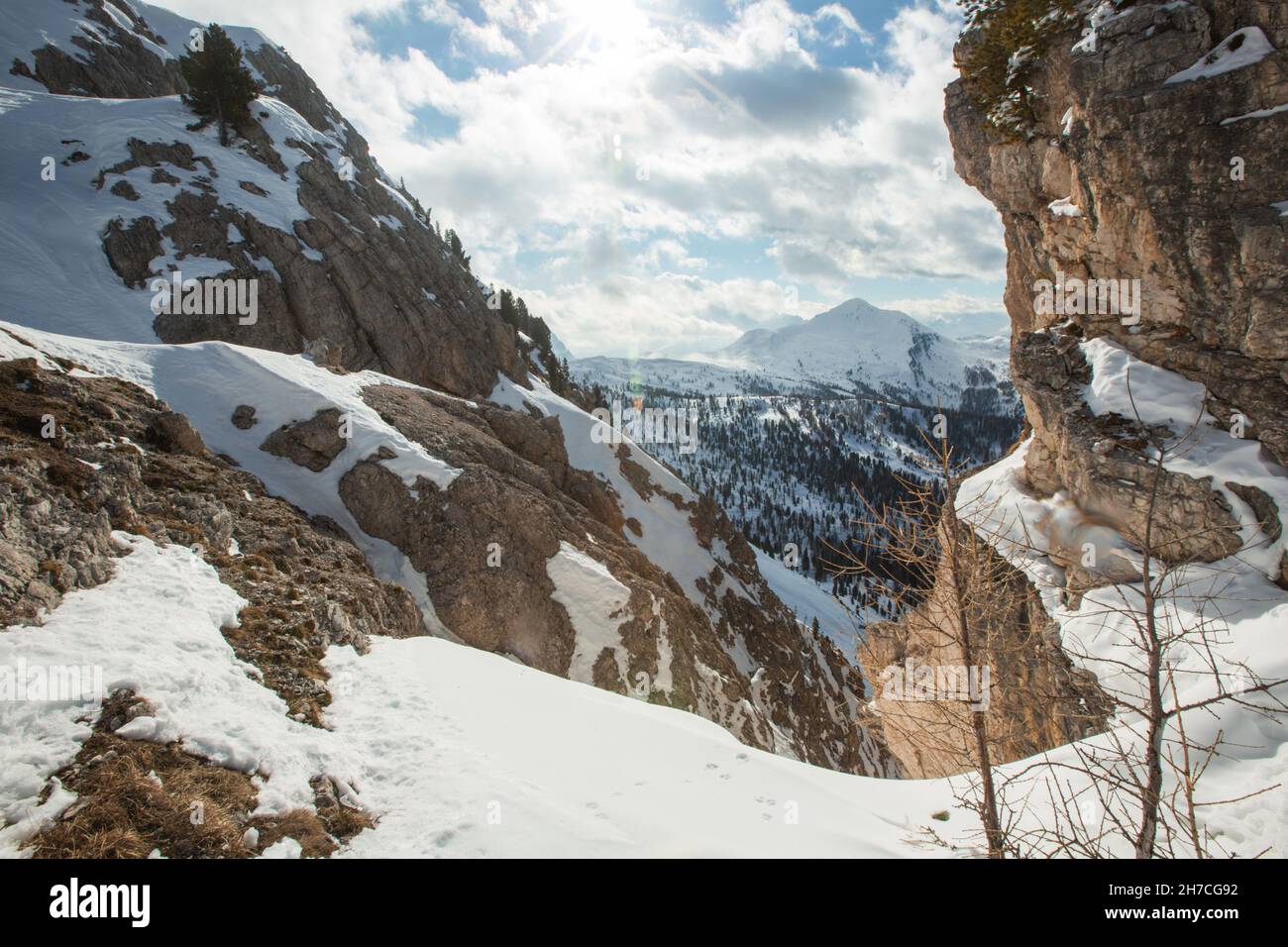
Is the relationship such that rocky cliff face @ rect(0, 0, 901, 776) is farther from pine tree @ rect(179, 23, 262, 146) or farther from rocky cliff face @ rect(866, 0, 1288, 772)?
rocky cliff face @ rect(866, 0, 1288, 772)

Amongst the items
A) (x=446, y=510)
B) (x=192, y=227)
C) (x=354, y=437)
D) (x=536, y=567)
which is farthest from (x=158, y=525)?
(x=192, y=227)

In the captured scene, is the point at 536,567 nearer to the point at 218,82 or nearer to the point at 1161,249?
the point at 1161,249

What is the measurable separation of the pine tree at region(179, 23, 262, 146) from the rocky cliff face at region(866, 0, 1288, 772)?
52805 mm

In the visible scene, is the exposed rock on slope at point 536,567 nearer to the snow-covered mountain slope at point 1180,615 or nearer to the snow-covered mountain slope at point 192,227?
the snow-covered mountain slope at point 1180,615

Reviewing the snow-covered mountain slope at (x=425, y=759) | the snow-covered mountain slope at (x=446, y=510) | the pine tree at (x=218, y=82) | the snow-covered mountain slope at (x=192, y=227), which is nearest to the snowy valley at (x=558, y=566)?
the snow-covered mountain slope at (x=425, y=759)

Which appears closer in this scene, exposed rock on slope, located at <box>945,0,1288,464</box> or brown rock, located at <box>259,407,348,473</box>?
exposed rock on slope, located at <box>945,0,1288,464</box>

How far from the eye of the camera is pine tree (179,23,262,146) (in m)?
40.2

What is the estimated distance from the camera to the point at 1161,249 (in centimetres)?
1764

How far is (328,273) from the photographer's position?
134ft

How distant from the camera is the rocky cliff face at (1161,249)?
51.0 ft

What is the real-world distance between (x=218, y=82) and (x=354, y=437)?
38647 millimetres

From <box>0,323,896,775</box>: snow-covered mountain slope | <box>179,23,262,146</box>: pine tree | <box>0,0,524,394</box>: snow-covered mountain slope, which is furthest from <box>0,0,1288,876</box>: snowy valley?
<box>179,23,262,146</box>: pine tree
